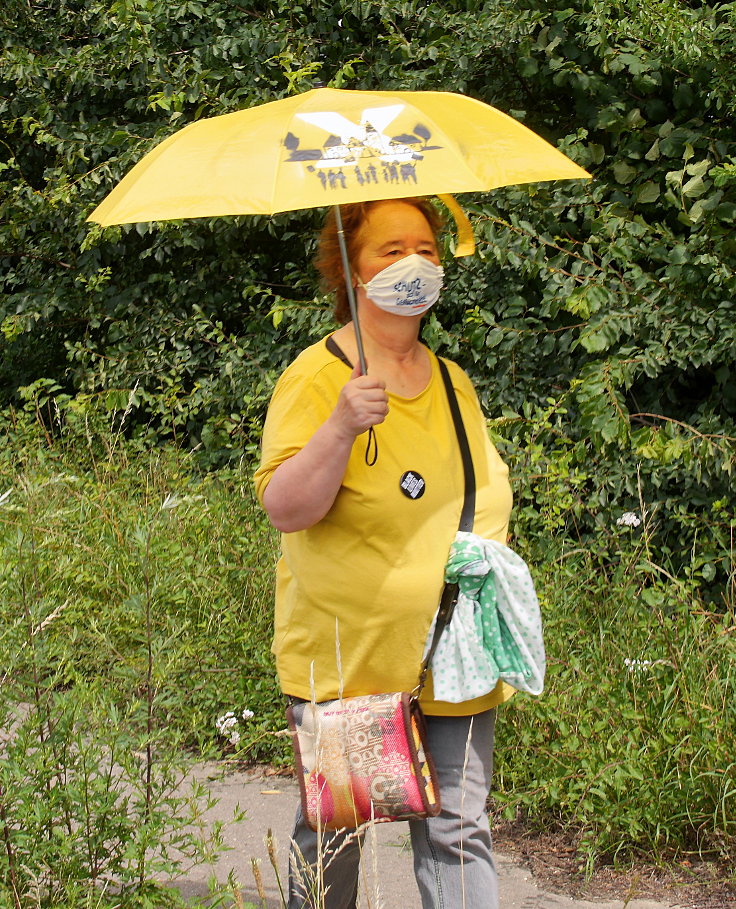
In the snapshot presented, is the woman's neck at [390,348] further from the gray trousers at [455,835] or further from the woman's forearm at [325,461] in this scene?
the gray trousers at [455,835]

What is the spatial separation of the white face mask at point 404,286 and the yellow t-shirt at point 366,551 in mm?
170

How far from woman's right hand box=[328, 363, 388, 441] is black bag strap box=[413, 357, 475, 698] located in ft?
1.18

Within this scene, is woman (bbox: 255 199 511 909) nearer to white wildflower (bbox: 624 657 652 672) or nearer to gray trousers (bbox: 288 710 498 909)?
gray trousers (bbox: 288 710 498 909)

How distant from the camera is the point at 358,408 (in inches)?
91.9

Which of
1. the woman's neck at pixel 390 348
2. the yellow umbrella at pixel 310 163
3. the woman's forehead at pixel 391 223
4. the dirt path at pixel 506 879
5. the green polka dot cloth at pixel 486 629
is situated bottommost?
the dirt path at pixel 506 879

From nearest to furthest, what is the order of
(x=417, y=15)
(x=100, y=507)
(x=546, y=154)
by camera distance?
(x=546, y=154)
(x=100, y=507)
(x=417, y=15)

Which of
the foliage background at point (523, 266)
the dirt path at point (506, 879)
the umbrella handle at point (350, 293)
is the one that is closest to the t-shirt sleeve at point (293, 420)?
the umbrella handle at point (350, 293)

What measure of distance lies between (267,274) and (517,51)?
92.4 inches

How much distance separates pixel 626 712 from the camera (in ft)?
11.8

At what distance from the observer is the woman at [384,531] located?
2498 mm

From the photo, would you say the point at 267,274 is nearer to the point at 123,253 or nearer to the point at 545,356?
the point at 123,253

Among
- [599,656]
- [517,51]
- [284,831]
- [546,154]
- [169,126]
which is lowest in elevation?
[284,831]

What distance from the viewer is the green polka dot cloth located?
2512mm

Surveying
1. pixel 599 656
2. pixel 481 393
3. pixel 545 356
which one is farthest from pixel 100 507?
pixel 599 656
